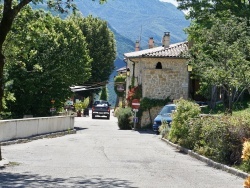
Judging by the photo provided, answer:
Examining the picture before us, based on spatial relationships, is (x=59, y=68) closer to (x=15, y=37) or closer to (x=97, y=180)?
(x=15, y=37)

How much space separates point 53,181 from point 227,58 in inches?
681

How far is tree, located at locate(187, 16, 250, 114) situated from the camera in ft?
81.8

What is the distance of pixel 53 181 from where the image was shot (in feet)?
37.2

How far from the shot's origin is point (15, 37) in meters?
16.9

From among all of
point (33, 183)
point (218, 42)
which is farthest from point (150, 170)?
point (218, 42)

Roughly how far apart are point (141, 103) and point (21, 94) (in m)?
10.4

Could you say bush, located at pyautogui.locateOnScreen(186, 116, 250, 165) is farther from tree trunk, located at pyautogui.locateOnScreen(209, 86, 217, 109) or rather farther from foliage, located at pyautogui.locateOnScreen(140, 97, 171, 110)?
foliage, located at pyautogui.locateOnScreen(140, 97, 171, 110)

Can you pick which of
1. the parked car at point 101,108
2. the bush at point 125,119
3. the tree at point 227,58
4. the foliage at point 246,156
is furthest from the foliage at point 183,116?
the parked car at point 101,108

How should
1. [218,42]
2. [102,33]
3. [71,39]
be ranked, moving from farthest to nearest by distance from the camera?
1. [102,33]
2. [71,39]
3. [218,42]

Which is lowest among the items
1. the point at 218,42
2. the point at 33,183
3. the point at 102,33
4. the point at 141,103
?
the point at 33,183

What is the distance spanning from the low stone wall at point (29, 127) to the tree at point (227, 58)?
9223mm

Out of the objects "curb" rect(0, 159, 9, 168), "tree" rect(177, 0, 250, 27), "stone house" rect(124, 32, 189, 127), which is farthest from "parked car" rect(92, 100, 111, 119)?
"curb" rect(0, 159, 9, 168)

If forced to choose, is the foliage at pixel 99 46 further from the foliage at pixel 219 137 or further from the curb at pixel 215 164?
the foliage at pixel 219 137

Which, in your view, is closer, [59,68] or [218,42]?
[218,42]
